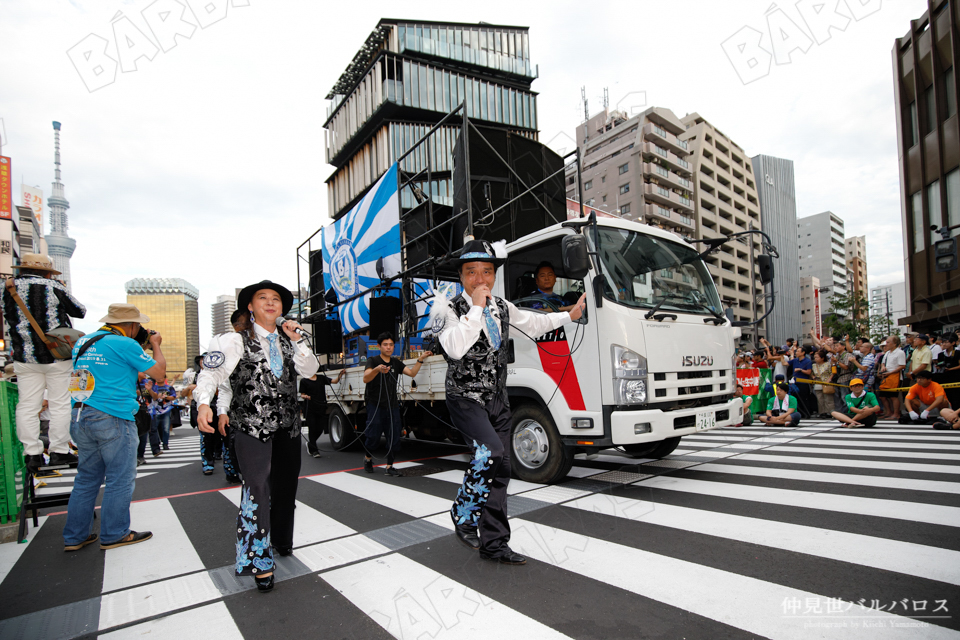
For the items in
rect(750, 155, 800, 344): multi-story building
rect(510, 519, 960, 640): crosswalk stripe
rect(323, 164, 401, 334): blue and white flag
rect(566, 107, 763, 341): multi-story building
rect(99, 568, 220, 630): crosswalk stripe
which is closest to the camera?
rect(510, 519, 960, 640): crosswalk stripe

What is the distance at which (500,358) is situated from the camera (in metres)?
3.26

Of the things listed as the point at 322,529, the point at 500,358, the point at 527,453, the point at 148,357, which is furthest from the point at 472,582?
the point at 148,357

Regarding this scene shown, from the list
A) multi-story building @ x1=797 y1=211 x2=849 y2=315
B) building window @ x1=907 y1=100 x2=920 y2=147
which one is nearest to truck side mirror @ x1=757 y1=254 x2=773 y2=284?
building window @ x1=907 y1=100 x2=920 y2=147

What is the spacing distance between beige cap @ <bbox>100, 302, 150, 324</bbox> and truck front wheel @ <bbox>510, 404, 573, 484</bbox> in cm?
338

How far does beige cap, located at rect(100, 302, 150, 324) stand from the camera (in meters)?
3.88

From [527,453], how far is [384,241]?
13.3 ft

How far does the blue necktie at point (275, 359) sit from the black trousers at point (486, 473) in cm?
106

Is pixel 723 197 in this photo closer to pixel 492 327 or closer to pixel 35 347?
pixel 492 327

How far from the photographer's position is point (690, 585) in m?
2.65

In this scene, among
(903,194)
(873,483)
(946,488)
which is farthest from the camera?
(903,194)

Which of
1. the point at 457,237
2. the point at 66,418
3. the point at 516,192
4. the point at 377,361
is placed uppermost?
the point at 516,192

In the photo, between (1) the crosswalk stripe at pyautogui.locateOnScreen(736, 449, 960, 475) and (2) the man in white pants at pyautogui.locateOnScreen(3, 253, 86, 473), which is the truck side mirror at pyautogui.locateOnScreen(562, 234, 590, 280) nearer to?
(1) the crosswalk stripe at pyautogui.locateOnScreen(736, 449, 960, 475)

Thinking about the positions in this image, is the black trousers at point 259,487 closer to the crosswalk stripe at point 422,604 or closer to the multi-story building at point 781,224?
the crosswalk stripe at point 422,604

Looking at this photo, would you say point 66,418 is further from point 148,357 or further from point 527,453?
point 527,453
